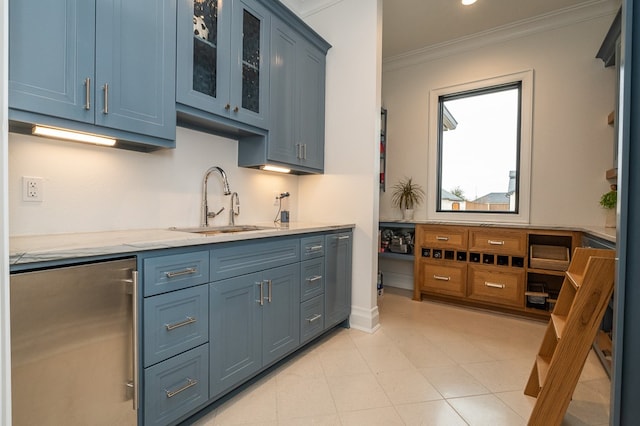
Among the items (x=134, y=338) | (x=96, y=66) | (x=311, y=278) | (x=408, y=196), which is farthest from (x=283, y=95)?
(x=408, y=196)

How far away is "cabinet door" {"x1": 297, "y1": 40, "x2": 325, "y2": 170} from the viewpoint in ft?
8.46

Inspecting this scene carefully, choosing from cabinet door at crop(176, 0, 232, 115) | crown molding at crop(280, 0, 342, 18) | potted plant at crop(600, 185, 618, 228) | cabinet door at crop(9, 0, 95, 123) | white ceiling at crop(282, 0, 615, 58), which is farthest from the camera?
white ceiling at crop(282, 0, 615, 58)

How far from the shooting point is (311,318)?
2221mm

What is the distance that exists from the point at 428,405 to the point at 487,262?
6.40 ft

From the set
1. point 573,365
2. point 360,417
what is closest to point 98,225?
point 360,417

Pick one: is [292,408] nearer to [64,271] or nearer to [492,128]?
[64,271]

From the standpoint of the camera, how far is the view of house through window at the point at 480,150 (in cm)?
343

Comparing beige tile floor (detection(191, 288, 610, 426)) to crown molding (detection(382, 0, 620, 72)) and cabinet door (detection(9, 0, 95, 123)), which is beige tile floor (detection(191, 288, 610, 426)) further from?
crown molding (detection(382, 0, 620, 72))

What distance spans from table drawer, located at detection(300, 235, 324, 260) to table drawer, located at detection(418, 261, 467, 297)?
1676 millimetres

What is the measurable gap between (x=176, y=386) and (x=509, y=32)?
439cm

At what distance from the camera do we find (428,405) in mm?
1672

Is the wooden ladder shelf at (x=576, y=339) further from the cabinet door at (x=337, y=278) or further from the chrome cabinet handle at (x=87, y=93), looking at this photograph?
the chrome cabinet handle at (x=87, y=93)

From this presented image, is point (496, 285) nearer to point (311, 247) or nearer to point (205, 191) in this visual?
point (311, 247)

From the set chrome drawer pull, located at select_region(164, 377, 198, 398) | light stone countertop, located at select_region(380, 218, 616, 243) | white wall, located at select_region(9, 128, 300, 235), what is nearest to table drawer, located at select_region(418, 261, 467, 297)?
light stone countertop, located at select_region(380, 218, 616, 243)
